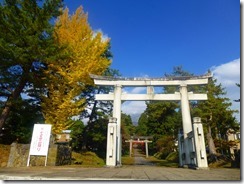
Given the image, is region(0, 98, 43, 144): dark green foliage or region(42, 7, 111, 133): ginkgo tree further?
region(0, 98, 43, 144): dark green foliage

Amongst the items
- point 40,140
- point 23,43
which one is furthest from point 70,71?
point 40,140

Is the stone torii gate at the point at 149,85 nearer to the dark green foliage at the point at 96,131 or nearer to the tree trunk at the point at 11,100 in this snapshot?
the tree trunk at the point at 11,100

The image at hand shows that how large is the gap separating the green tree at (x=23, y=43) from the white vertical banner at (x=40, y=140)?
214 centimetres

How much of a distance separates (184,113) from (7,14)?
11.3 meters

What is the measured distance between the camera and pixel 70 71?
527 inches

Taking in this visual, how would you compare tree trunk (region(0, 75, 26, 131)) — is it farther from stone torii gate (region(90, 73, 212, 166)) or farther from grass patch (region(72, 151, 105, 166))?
grass patch (region(72, 151, 105, 166))

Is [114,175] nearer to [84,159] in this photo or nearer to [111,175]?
[111,175]

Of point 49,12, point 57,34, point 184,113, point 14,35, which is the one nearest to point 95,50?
point 57,34

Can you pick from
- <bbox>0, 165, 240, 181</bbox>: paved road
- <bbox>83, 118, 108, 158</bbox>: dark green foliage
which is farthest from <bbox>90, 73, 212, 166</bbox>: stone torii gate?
<bbox>0, 165, 240, 181</bbox>: paved road

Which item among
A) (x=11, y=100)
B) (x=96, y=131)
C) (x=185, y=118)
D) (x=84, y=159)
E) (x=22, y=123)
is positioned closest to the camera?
(x=11, y=100)

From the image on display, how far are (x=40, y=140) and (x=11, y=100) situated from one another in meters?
2.88

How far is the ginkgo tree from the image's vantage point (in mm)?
12523

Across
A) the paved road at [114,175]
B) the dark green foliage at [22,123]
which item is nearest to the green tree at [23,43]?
the dark green foliage at [22,123]

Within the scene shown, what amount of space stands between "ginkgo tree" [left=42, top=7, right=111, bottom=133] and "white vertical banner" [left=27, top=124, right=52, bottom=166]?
1.25m
